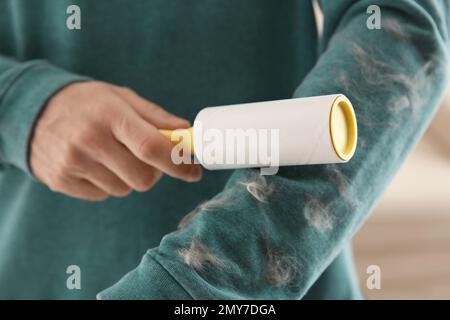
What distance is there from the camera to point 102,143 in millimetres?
279

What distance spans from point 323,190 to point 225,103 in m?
0.11

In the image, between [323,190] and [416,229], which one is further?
[416,229]

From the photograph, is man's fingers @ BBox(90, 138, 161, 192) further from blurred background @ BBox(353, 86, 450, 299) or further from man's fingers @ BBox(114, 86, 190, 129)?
blurred background @ BBox(353, 86, 450, 299)

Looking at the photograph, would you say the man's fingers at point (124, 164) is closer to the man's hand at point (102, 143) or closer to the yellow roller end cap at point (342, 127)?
the man's hand at point (102, 143)

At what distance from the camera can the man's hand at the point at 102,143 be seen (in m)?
0.27

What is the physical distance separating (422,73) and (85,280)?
0.77ft

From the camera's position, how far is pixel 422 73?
0.92 feet

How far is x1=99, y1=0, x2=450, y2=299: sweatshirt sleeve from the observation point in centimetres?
21

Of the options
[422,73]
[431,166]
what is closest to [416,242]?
[431,166]

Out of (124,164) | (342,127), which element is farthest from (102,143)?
(342,127)

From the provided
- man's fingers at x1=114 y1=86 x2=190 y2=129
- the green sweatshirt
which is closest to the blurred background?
the green sweatshirt

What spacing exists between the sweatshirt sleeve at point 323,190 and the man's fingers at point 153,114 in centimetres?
5

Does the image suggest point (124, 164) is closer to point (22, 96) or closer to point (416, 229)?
point (22, 96)

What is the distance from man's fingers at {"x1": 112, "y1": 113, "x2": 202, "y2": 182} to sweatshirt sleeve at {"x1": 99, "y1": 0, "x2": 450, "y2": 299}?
0.09 feet
